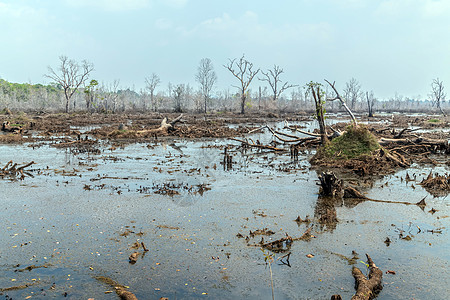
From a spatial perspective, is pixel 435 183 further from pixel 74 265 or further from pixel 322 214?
pixel 74 265

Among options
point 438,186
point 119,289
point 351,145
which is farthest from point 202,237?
point 351,145

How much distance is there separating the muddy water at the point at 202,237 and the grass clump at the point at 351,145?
7.04 ft

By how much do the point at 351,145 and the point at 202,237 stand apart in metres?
8.90

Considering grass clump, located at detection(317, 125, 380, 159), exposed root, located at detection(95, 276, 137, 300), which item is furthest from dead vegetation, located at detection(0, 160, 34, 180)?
grass clump, located at detection(317, 125, 380, 159)

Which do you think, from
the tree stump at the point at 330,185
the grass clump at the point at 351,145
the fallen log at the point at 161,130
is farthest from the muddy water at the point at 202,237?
the fallen log at the point at 161,130

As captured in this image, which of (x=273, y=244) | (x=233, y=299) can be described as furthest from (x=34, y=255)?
(x=273, y=244)

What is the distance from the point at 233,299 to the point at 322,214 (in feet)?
11.8

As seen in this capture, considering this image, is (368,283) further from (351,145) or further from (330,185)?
(351,145)

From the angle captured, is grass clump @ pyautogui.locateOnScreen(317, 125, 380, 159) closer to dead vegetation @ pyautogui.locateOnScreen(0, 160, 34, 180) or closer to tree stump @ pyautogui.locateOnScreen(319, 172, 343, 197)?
tree stump @ pyautogui.locateOnScreen(319, 172, 343, 197)

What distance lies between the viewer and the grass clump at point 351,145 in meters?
13.0

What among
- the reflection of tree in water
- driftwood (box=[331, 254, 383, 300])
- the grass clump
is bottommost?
driftwood (box=[331, 254, 383, 300])

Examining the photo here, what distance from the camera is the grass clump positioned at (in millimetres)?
12969

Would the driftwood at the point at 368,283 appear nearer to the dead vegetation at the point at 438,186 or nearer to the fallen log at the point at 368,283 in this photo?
the fallen log at the point at 368,283

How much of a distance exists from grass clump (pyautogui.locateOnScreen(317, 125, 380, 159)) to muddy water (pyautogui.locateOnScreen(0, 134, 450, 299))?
7.04ft
